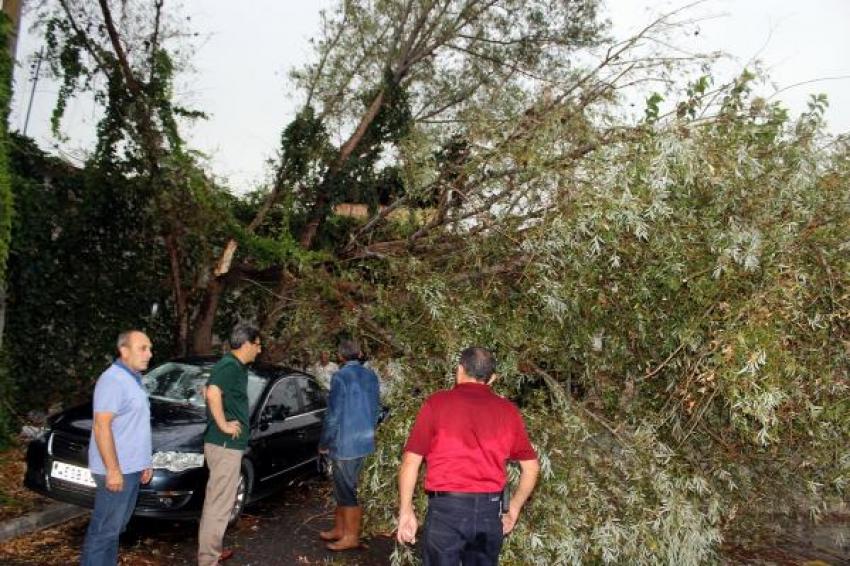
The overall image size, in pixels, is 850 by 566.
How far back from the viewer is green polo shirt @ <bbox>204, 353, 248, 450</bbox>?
15.4 feet

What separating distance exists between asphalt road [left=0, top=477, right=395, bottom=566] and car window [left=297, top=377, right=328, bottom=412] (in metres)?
1.38

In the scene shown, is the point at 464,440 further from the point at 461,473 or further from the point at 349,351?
the point at 349,351

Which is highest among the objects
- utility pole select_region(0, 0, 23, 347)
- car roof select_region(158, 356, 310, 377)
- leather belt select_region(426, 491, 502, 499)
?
utility pole select_region(0, 0, 23, 347)

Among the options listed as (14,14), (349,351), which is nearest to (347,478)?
Result: (349,351)

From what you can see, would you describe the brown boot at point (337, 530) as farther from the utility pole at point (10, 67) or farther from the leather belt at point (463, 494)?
the utility pole at point (10, 67)

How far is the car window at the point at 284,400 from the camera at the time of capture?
694 cm

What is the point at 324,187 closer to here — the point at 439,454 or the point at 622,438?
the point at 622,438

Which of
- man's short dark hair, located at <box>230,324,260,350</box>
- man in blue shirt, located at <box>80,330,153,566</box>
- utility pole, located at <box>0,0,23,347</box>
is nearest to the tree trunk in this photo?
utility pole, located at <box>0,0,23,347</box>

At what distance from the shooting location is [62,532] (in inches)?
224

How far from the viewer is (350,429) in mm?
5520

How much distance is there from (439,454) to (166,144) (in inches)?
296

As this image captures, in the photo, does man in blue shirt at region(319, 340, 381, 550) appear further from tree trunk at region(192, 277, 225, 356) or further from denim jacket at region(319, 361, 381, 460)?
tree trunk at region(192, 277, 225, 356)

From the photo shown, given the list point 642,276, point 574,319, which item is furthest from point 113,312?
point 642,276

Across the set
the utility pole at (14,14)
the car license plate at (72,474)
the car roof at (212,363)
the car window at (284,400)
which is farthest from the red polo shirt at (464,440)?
the utility pole at (14,14)
